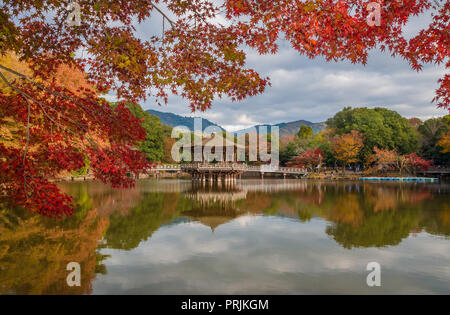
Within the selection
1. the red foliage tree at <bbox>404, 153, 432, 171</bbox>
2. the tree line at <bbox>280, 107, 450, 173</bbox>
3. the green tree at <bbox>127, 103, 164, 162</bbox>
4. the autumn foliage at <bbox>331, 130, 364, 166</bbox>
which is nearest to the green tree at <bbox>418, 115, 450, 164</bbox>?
the tree line at <bbox>280, 107, 450, 173</bbox>

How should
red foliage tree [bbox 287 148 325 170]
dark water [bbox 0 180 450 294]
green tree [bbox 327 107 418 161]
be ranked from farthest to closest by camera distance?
1. red foliage tree [bbox 287 148 325 170]
2. green tree [bbox 327 107 418 161]
3. dark water [bbox 0 180 450 294]

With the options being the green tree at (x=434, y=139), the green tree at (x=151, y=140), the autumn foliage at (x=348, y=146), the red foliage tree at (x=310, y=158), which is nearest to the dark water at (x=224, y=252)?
the autumn foliage at (x=348, y=146)

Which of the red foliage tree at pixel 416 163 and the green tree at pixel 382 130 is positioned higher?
the green tree at pixel 382 130

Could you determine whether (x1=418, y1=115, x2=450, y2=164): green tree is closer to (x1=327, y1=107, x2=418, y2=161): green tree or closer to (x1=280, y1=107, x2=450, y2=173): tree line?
(x1=280, y1=107, x2=450, y2=173): tree line

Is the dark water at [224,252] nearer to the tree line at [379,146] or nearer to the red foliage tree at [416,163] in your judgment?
the tree line at [379,146]

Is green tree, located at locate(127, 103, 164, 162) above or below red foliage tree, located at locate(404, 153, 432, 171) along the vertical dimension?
above

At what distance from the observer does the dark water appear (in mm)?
4863

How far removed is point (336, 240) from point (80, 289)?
6172 mm

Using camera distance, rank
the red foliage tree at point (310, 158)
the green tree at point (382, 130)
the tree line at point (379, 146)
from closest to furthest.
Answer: the tree line at point (379, 146) < the green tree at point (382, 130) < the red foliage tree at point (310, 158)

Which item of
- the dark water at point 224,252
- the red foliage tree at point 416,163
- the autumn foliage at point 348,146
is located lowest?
the dark water at point 224,252

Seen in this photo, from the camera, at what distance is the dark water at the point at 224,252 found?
4.86 meters

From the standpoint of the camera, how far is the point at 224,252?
675cm

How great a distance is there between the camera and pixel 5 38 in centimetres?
512
